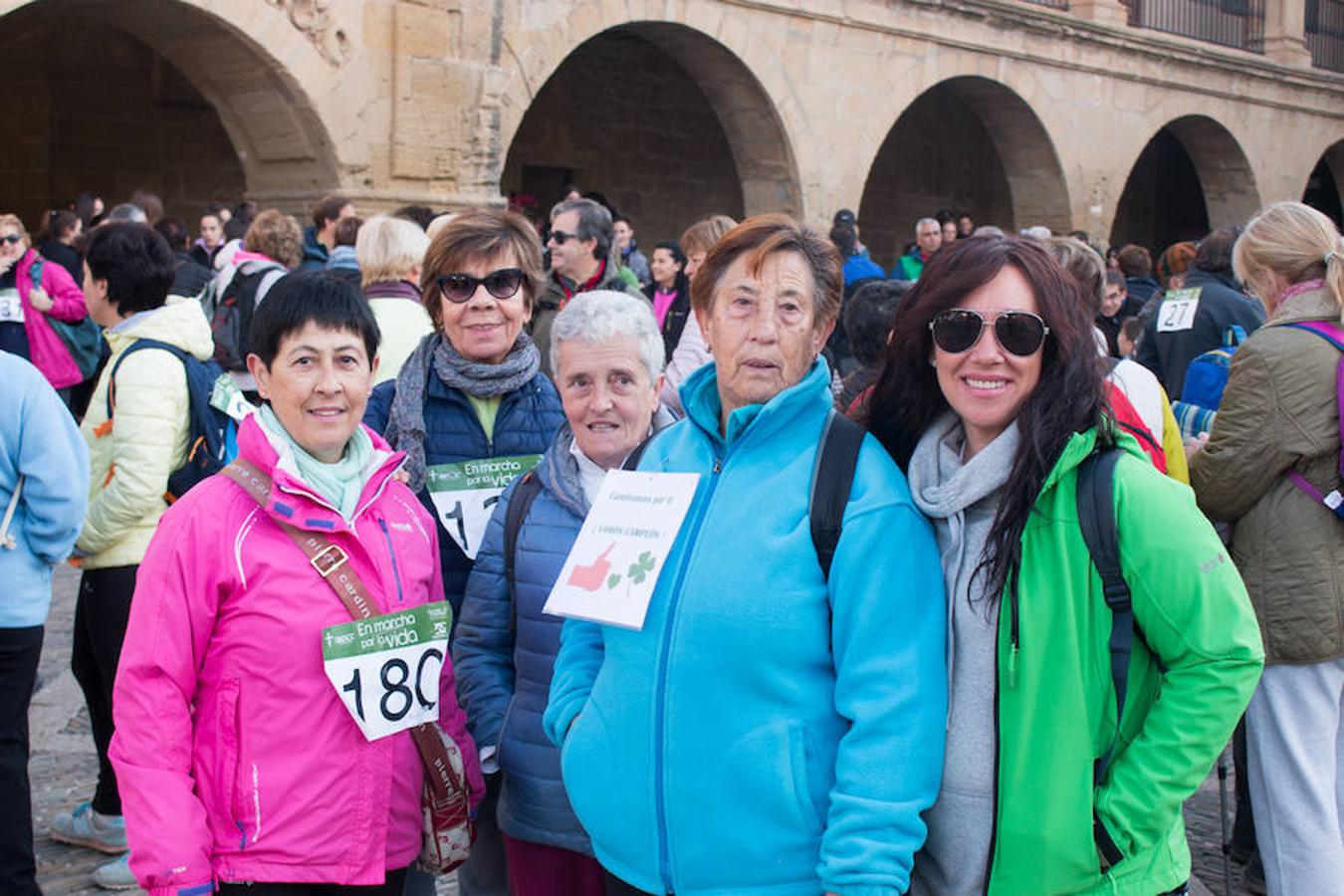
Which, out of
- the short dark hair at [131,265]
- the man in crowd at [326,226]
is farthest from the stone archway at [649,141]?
the short dark hair at [131,265]

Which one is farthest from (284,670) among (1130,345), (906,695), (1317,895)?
(1130,345)

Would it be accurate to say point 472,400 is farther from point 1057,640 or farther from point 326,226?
point 326,226

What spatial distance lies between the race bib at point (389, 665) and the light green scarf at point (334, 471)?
0.22m

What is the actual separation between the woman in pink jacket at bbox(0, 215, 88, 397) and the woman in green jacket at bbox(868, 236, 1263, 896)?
726 cm

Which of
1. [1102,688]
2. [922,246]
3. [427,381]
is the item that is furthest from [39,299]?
[1102,688]

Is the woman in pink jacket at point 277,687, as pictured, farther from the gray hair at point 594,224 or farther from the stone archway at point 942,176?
the stone archway at point 942,176

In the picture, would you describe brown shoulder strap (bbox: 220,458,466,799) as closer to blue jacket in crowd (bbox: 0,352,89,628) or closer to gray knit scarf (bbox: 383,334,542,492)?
gray knit scarf (bbox: 383,334,542,492)

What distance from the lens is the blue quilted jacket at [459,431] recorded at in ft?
9.48

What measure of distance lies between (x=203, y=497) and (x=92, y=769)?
2823mm

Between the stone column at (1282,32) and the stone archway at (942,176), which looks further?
the stone column at (1282,32)

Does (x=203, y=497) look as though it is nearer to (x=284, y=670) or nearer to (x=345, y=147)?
(x=284, y=670)

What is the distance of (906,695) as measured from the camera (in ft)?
5.82

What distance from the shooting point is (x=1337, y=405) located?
3.15 meters

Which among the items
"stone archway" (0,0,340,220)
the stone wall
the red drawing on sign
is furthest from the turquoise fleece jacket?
the stone wall
